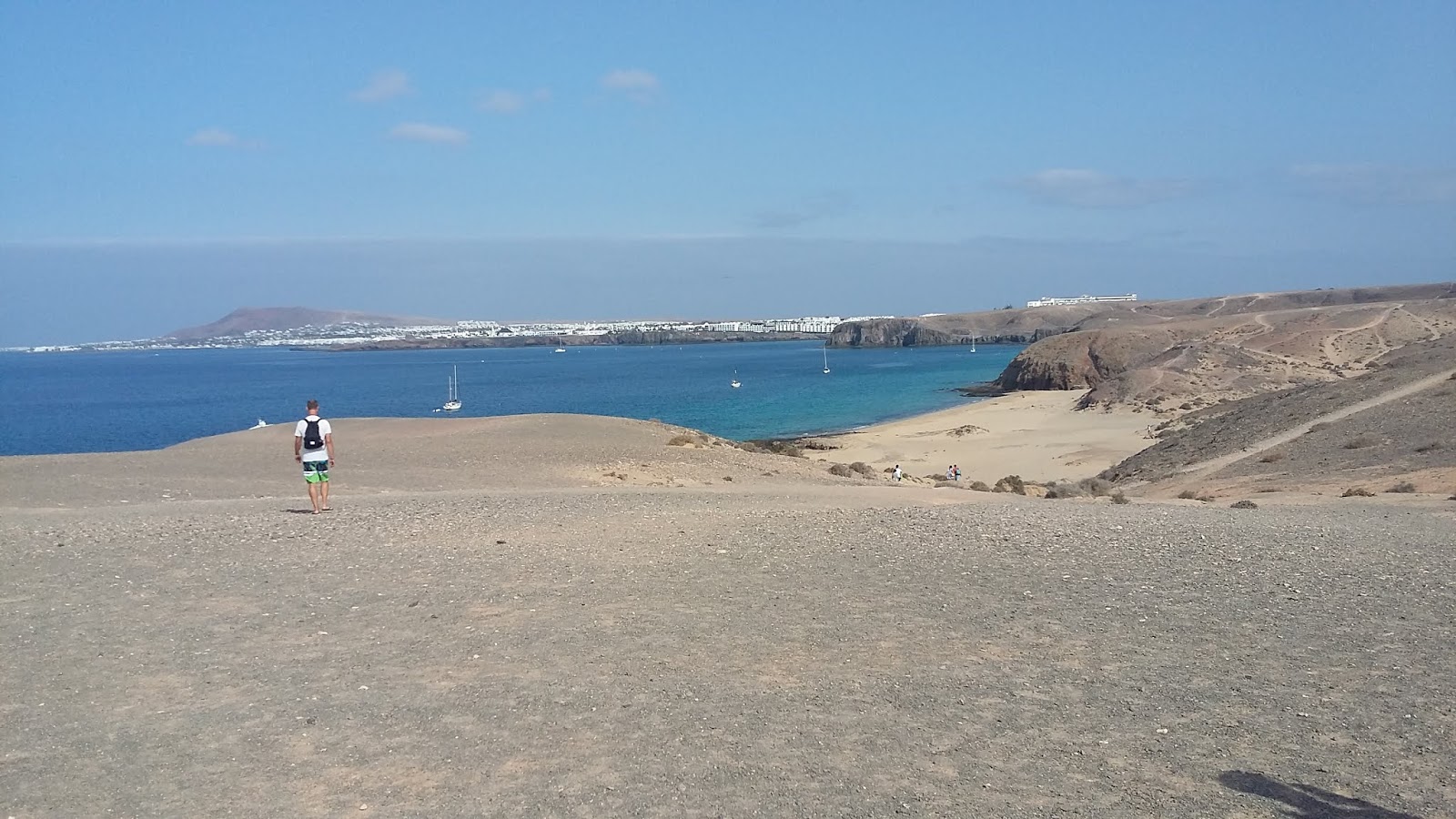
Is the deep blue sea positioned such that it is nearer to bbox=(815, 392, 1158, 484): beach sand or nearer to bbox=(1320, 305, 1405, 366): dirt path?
bbox=(815, 392, 1158, 484): beach sand

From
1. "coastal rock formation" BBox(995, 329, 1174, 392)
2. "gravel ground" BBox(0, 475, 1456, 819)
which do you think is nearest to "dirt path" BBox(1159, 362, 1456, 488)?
"gravel ground" BBox(0, 475, 1456, 819)

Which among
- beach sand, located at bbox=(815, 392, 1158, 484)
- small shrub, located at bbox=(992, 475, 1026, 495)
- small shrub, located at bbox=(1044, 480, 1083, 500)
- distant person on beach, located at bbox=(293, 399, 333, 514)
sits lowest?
beach sand, located at bbox=(815, 392, 1158, 484)

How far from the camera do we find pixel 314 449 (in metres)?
16.3

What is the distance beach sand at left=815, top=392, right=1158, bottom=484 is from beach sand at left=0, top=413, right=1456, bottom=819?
2680 cm

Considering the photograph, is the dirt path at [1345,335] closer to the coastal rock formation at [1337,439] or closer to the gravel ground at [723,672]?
the coastal rock formation at [1337,439]

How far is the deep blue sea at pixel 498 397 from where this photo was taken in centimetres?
7138

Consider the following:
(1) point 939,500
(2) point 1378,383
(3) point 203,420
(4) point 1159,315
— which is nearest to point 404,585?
(1) point 939,500

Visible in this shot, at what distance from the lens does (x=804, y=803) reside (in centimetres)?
607

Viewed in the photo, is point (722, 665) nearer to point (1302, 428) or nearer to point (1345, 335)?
point (1302, 428)

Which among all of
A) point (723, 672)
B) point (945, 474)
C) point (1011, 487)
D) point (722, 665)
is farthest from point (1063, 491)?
point (723, 672)

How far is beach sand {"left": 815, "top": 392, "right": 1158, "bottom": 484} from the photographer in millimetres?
43500

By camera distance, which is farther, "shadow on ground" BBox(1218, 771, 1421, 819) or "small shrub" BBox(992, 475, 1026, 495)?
"small shrub" BBox(992, 475, 1026, 495)

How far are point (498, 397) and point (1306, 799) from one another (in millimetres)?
101931

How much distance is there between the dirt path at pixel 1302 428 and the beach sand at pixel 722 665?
14.2m
